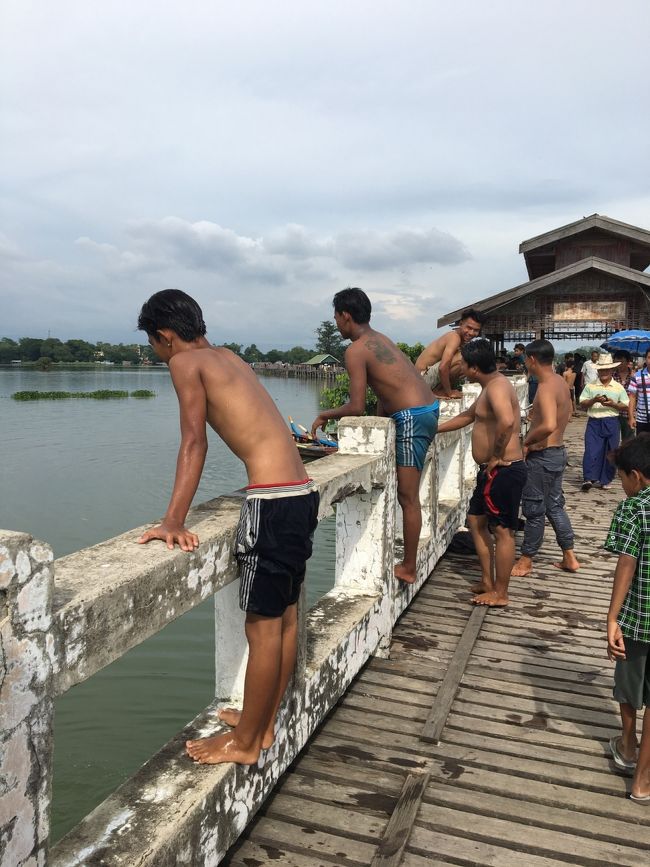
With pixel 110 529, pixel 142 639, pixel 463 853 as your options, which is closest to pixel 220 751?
pixel 142 639

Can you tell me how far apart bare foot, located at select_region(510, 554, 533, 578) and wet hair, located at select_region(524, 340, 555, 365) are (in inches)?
61.4

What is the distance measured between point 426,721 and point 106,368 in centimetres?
14858

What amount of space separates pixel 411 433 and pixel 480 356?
94 centimetres

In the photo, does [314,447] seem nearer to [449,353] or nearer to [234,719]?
[449,353]

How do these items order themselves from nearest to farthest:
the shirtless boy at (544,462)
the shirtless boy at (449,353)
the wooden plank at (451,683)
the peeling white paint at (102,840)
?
the peeling white paint at (102,840) < the wooden plank at (451,683) < the shirtless boy at (544,462) < the shirtless boy at (449,353)

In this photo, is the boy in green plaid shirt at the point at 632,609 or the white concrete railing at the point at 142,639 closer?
the white concrete railing at the point at 142,639

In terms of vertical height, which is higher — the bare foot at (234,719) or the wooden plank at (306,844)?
the bare foot at (234,719)

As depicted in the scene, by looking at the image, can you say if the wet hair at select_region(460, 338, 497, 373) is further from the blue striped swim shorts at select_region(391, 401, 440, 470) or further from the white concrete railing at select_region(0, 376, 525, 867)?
the white concrete railing at select_region(0, 376, 525, 867)

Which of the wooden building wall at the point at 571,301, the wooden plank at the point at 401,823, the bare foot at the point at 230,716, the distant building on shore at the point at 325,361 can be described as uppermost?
the distant building on shore at the point at 325,361

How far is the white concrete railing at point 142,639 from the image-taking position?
54.2 inches

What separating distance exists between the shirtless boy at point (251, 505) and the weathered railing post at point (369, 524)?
1270 mm

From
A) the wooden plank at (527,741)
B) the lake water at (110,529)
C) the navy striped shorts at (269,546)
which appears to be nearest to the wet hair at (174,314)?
the navy striped shorts at (269,546)

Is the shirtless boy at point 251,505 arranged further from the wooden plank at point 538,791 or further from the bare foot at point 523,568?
the bare foot at point 523,568

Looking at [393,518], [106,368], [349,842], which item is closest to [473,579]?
[393,518]
